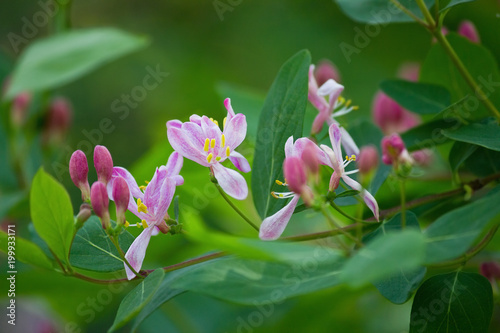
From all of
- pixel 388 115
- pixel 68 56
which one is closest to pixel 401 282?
pixel 388 115

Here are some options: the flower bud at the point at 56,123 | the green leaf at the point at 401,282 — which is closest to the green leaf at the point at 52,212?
the green leaf at the point at 401,282

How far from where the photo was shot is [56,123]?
1.57 m

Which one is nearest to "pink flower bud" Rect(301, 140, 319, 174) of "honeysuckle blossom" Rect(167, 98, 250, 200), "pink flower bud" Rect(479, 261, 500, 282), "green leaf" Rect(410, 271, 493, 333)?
"honeysuckle blossom" Rect(167, 98, 250, 200)

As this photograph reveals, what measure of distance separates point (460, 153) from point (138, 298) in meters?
0.48

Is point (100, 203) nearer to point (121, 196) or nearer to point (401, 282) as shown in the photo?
point (121, 196)

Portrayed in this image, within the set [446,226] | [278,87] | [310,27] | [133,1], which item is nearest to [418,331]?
[446,226]

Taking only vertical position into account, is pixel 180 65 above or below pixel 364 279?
below

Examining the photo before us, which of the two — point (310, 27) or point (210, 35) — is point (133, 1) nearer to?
point (210, 35)

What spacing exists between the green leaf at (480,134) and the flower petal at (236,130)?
→ 26 centimetres

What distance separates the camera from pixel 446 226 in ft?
1.76

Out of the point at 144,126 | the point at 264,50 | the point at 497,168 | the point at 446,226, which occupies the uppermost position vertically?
the point at 446,226

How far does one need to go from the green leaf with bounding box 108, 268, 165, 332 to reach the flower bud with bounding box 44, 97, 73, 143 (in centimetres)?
103

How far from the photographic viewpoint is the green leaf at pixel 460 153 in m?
0.79

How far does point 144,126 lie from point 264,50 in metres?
0.67
